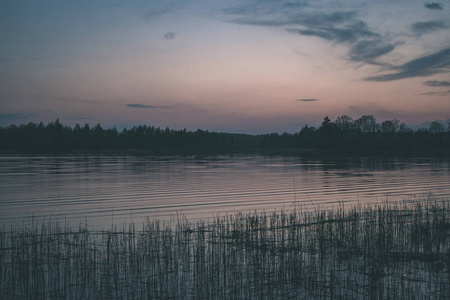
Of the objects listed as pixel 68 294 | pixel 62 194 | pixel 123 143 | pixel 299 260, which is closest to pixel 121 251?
pixel 68 294

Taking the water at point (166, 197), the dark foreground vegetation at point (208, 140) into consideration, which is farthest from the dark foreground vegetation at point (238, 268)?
the dark foreground vegetation at point (208, 140)

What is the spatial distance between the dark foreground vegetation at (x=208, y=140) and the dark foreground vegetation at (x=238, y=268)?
131 m

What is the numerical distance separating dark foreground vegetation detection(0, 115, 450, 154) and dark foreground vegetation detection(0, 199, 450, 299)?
13148 cm

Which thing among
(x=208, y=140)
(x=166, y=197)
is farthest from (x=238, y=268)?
(x=208, y=140)

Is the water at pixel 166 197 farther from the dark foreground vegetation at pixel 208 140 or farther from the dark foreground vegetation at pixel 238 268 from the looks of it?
the dark foreground vegetation at pixel 208 140

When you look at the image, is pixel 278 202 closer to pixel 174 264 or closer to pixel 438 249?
pixel 438 249

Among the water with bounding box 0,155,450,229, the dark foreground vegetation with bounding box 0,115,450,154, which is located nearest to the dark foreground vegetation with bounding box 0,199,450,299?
the water with bounding box 0,155,450,229

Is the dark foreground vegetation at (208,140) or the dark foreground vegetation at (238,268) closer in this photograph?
the dark foreground vegetation at (238,268)

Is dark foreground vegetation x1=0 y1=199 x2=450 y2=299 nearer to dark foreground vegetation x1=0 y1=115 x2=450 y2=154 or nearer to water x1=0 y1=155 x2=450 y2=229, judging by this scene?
water x1=0 y1=155 x2=450 y2=229

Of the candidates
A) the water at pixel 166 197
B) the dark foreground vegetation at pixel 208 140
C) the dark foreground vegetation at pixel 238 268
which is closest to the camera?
the dark foreground vegetation at pixel 238 268

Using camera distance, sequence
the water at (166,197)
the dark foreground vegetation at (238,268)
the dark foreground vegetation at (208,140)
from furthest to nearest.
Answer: the dark foreground vegetation at (208,140) → the water at (166,197) → the dark foreground vegetation at (238,268)

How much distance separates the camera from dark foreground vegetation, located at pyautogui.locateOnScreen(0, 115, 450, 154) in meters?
135

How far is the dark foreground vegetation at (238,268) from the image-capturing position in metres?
8.03

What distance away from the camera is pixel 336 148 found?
140 meters
